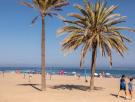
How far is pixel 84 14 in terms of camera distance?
1155 inches

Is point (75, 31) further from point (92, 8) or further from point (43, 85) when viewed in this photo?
point (43, 85)

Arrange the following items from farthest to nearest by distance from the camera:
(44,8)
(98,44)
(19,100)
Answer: (44,8) < (98,44) < (19,100)

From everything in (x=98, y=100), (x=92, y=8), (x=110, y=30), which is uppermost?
(x=92, y=8)

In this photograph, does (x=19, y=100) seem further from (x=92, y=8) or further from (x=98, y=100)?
(x=92, y=8)

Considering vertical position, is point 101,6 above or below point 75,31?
above

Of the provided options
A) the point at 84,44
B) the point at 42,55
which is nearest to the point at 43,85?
the point at 42,55

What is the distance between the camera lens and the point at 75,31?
28.8 meters

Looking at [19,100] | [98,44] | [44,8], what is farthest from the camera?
[44,8]

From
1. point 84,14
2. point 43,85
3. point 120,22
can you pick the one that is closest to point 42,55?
point 43,85

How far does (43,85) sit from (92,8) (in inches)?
308

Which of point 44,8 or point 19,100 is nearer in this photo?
point 19,100

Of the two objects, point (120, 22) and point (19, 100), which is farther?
point (120, 22)

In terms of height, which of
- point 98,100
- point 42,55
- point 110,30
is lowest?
point 98,100

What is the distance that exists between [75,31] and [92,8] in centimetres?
239
